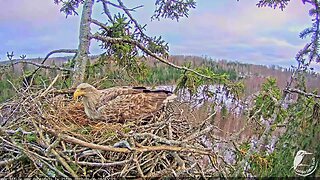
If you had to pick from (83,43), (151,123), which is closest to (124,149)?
(151,123)

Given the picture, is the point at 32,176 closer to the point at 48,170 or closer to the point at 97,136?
the point at 48,170

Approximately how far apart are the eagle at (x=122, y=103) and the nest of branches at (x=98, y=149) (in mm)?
142

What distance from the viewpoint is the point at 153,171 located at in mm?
2828

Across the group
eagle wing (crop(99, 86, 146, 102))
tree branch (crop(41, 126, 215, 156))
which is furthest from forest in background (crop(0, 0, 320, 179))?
eagle wing (crop(99, 86, 146, 102))

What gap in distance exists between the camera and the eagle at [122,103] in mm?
3680

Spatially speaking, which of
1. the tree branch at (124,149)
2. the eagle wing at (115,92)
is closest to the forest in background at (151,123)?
the tree branch at (124,149)

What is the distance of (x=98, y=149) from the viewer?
2.50 meters

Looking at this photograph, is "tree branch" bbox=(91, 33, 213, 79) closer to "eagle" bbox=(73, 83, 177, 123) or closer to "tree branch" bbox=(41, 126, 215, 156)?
"eagle" bbox=(73, 83, 177, 123)

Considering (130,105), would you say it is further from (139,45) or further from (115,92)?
(139,45)

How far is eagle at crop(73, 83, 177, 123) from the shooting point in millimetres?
3680

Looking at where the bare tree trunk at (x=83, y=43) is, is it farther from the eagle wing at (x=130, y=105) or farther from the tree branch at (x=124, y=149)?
the tree branch at (x=124, y=149)

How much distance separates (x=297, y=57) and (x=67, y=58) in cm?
410

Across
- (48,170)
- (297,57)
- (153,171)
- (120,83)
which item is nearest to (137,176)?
(153,171)

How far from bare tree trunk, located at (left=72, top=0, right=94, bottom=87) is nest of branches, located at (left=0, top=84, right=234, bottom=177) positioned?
1.60m
